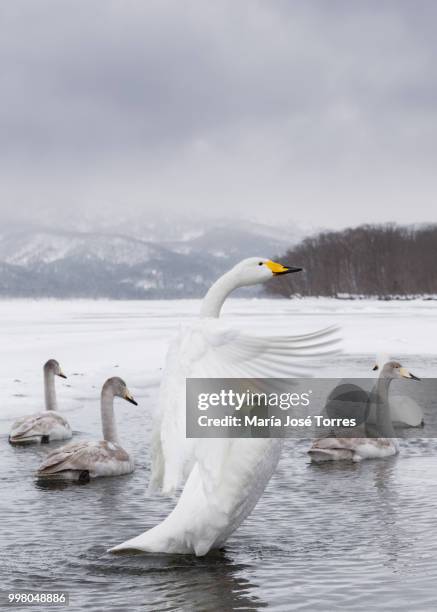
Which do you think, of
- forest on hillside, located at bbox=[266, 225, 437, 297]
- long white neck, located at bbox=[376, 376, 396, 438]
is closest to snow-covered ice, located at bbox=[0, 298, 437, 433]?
long white neck, located at bbox=[376, 376, 396, 438]

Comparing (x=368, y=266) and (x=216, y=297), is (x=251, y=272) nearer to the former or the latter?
(x=216, y=297)

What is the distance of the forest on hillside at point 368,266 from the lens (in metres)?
151

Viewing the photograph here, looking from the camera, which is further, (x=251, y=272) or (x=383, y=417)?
(x=383, y=417)

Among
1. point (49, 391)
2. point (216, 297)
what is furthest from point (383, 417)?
point (216, 297)

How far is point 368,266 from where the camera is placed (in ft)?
524

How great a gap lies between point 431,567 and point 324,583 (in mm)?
873

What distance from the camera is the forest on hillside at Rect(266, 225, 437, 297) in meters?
151

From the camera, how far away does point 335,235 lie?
178m

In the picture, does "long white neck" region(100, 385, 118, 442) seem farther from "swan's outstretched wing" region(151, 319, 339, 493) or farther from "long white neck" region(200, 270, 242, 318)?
"swan's outstretched wing" region(151, 319, 339, 493)

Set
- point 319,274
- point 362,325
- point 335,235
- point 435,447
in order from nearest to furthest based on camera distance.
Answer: point 435,447
point 362,325
point 319,274
point 335,235

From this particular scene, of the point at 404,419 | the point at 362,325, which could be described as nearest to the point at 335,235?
the point at 362,325

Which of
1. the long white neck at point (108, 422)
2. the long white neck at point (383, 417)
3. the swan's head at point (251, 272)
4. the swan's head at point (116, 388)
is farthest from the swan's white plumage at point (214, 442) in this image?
the long white neck at point (383, 417)

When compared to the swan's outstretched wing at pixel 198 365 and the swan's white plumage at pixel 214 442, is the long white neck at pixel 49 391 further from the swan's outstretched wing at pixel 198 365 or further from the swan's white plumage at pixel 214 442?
the swan's outstretched wing at pixel 198 365

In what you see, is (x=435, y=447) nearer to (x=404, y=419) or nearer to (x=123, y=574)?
(x=404, y=419)
